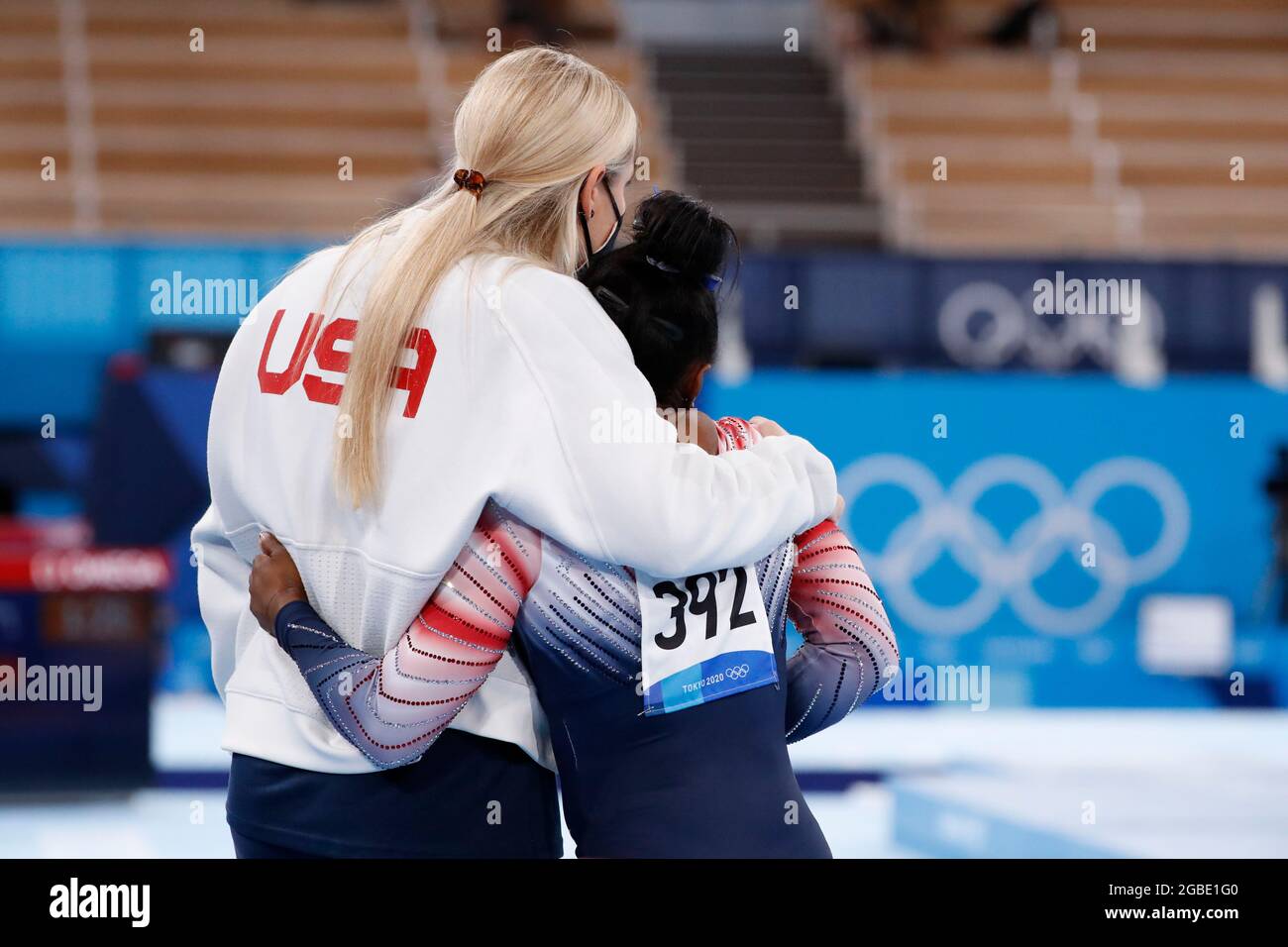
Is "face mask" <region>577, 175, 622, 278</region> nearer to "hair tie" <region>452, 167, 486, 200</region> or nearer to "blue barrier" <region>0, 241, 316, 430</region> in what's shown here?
"hair tie" <region>452, 167, 486, 200</region>

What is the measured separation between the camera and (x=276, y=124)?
10.7m

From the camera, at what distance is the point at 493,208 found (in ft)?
5.08

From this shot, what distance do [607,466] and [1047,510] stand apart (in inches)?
212

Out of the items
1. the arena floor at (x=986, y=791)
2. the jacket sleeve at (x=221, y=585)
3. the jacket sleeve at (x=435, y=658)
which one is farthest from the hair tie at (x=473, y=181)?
the arena floor at (x=986, y=791)

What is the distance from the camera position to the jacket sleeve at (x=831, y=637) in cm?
164

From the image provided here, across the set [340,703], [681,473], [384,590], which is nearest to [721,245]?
[681,473]

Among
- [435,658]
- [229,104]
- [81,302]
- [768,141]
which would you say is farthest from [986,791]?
[229,104]

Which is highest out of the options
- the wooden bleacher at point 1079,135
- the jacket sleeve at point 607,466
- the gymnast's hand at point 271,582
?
the wooden bleacher at point 1079,135

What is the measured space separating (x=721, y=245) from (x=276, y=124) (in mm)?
9731

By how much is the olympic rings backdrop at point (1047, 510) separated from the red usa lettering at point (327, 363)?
483cm

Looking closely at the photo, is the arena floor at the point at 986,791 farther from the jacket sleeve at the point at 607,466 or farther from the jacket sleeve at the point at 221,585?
the jacket sleeve at the point at 607,466

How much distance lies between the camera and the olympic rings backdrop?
6445 millimetres

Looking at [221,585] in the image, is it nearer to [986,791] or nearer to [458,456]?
[458,456]

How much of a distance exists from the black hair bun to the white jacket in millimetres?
131
